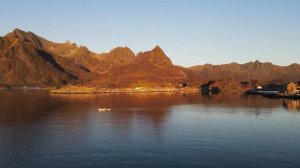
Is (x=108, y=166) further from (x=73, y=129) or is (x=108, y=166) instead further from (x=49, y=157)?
(x=73, y=129)

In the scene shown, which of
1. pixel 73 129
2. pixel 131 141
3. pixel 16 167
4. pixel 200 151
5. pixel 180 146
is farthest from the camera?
pixel 73 129

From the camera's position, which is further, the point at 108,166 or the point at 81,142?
the point at 81,142

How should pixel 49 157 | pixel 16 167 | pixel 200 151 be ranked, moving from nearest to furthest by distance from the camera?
pixel 16 167, pixel 49 157, pixel 200 151

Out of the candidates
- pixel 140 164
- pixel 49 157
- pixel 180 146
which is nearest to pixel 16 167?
pixel 49 157

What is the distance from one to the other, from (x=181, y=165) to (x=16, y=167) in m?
20.2

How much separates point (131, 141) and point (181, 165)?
59.5ft

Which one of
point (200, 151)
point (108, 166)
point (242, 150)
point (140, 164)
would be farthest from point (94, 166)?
point (242, 150)

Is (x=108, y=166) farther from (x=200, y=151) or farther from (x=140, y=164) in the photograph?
(x=200, y=151)

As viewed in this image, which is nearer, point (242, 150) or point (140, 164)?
point (140, 164)

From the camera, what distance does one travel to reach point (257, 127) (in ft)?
284

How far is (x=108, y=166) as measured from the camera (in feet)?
160

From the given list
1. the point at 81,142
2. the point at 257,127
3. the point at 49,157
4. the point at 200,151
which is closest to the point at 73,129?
the point at 81,142

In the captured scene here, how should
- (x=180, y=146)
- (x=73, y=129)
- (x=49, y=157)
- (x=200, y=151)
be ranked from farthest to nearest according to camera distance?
(x=73, y=129)
(x=180, y=146)
(x=200, y=151)
(x=49, y=157)

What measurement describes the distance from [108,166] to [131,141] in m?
17.5
